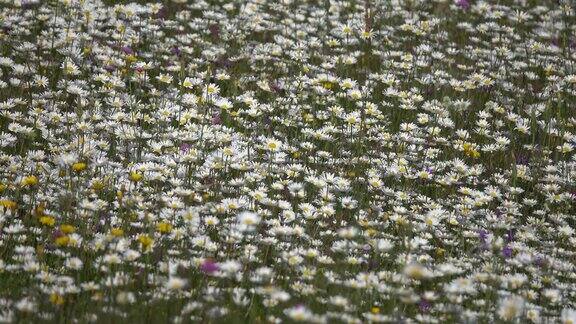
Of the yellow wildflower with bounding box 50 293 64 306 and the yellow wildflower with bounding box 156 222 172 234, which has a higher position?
the yellow wildflower with bounding box 156 222 172 234

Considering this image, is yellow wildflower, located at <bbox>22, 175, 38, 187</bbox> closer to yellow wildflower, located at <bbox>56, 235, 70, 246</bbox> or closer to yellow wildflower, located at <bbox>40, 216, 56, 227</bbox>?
yellow wildflower, located at <bbox>40, 216, 56, 227</bbox>

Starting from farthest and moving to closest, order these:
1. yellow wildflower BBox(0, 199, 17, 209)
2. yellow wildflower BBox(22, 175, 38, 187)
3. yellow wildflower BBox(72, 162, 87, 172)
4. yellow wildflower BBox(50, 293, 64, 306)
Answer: yellow wildflower BBox(72, 162, 87, 172) → yellow wildflower BBox(22, 175, 38, 187) → yellow wildflower BBox(0, 199, 17, 209) → yellow wildflower BBox(50, 293, 64, 306)

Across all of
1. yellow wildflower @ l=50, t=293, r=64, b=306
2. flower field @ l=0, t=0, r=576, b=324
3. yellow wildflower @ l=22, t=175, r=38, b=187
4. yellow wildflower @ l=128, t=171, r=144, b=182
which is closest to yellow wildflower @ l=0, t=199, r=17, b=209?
flower field @ l=0, t=0, r=576, b=324

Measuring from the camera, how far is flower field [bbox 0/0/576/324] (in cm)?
421

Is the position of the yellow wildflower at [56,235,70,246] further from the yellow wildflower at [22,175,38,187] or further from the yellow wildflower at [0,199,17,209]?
the yellow wildflower at [22,175,38,187]

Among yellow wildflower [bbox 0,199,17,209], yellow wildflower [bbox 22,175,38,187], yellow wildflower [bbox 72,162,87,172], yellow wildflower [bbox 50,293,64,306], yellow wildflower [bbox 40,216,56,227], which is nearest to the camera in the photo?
yellow wildflower [bbox 50,293,64,306]

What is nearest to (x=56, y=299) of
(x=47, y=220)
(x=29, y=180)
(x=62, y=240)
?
(x=62, y=240)

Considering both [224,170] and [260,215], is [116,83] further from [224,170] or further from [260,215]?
[260,215]

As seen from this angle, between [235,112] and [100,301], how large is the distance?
2990 mm

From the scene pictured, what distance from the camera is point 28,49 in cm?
712

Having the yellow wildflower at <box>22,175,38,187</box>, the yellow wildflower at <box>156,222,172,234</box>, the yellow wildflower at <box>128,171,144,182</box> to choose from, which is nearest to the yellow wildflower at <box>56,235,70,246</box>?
the yellow wildflower at <box>156,222,172,234</box>

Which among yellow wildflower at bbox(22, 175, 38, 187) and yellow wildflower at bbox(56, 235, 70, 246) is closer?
yellow wildflower at bbox(56, 235, 70, 246)

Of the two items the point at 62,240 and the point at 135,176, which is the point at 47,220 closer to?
the point at 62,240

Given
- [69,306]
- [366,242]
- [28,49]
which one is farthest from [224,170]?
[28,49]
